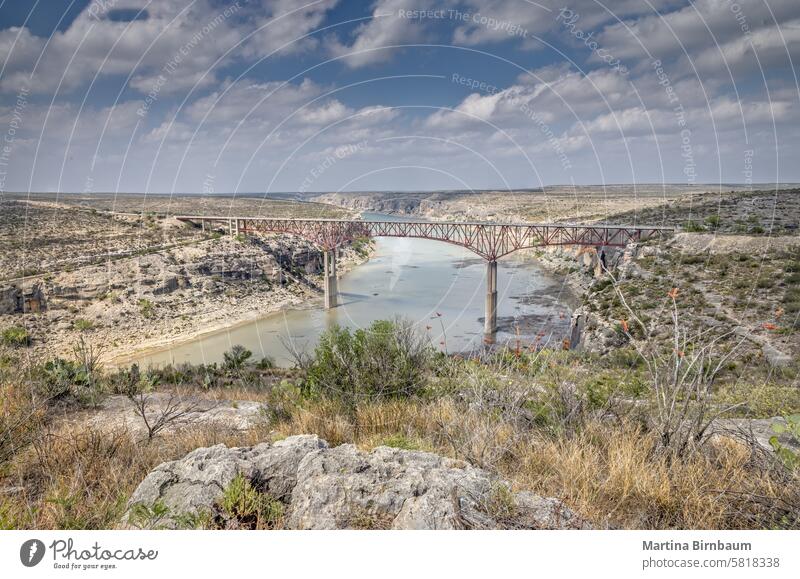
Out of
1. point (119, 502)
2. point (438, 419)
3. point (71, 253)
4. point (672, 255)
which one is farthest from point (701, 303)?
point (71, 253)

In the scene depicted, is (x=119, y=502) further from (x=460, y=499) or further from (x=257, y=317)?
(x=257, y=317)

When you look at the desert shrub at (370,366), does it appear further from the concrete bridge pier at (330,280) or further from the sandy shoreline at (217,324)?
the concrete bridge pier at (330,280)

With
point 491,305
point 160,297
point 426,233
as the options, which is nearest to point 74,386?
point 491,305

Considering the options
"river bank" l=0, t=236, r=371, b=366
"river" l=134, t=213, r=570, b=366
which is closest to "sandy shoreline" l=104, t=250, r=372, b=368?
"river bank" l=0, t=236, r=371, b=366

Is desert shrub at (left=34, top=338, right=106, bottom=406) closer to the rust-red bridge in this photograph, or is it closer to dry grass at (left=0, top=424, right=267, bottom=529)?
dry grass at (left=0, top=424, right=267, bottom=529)

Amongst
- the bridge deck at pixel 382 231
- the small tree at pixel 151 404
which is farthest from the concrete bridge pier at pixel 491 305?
the small tree at pixel 151 404
